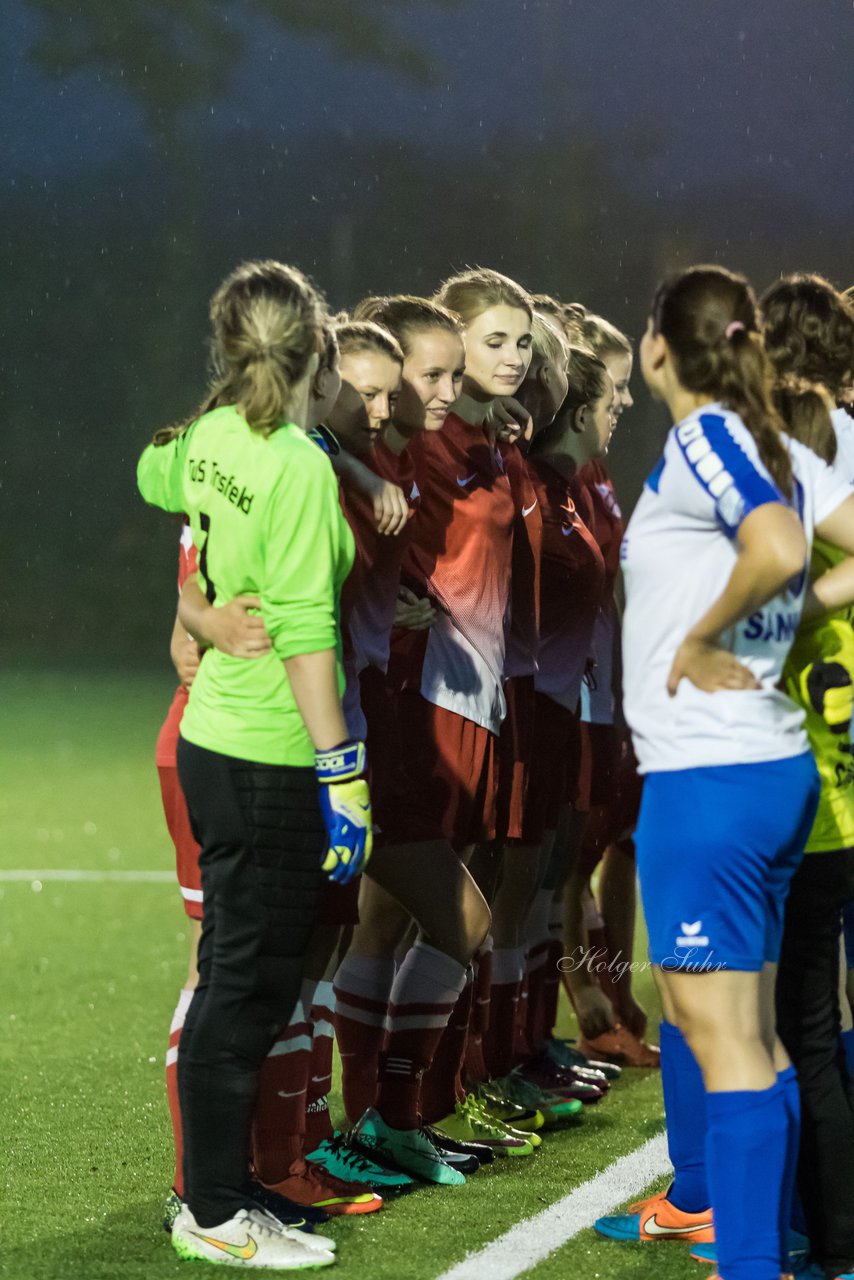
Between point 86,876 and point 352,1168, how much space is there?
14.7ft

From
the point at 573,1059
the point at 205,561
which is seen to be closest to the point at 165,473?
the point at 205,561

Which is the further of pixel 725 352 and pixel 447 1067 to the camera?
pixel 447 1067

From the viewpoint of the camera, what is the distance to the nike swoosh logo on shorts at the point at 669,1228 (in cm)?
336

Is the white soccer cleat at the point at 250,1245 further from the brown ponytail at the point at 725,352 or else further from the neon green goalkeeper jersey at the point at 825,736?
the brown ponytail at the point at 725,352

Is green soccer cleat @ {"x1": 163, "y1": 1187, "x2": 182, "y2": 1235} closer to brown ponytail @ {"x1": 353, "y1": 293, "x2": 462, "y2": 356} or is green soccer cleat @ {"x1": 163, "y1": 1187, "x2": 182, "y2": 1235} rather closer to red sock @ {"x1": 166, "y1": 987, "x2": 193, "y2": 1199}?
red sock @ {"x1": 166, "y1": 987, "x2": 193, "y2": 1199}

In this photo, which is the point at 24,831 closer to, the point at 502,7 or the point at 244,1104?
the point at 244,1104

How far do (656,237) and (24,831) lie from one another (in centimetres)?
839

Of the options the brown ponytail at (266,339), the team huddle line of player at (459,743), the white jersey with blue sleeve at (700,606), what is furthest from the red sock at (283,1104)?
the brown ponytail at (266,339)

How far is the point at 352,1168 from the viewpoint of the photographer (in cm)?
369

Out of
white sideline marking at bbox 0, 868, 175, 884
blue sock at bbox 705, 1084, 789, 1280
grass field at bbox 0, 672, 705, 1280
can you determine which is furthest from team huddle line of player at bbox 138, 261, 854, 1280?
white sideline marking at bbox 0, 868, 175, 884

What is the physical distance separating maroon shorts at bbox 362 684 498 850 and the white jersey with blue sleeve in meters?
0.99

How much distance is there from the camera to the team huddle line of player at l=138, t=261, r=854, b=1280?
2646 millimetres

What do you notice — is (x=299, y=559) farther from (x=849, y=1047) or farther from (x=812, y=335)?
(x=849, y=1047)

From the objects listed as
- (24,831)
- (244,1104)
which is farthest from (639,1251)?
(24,831)
